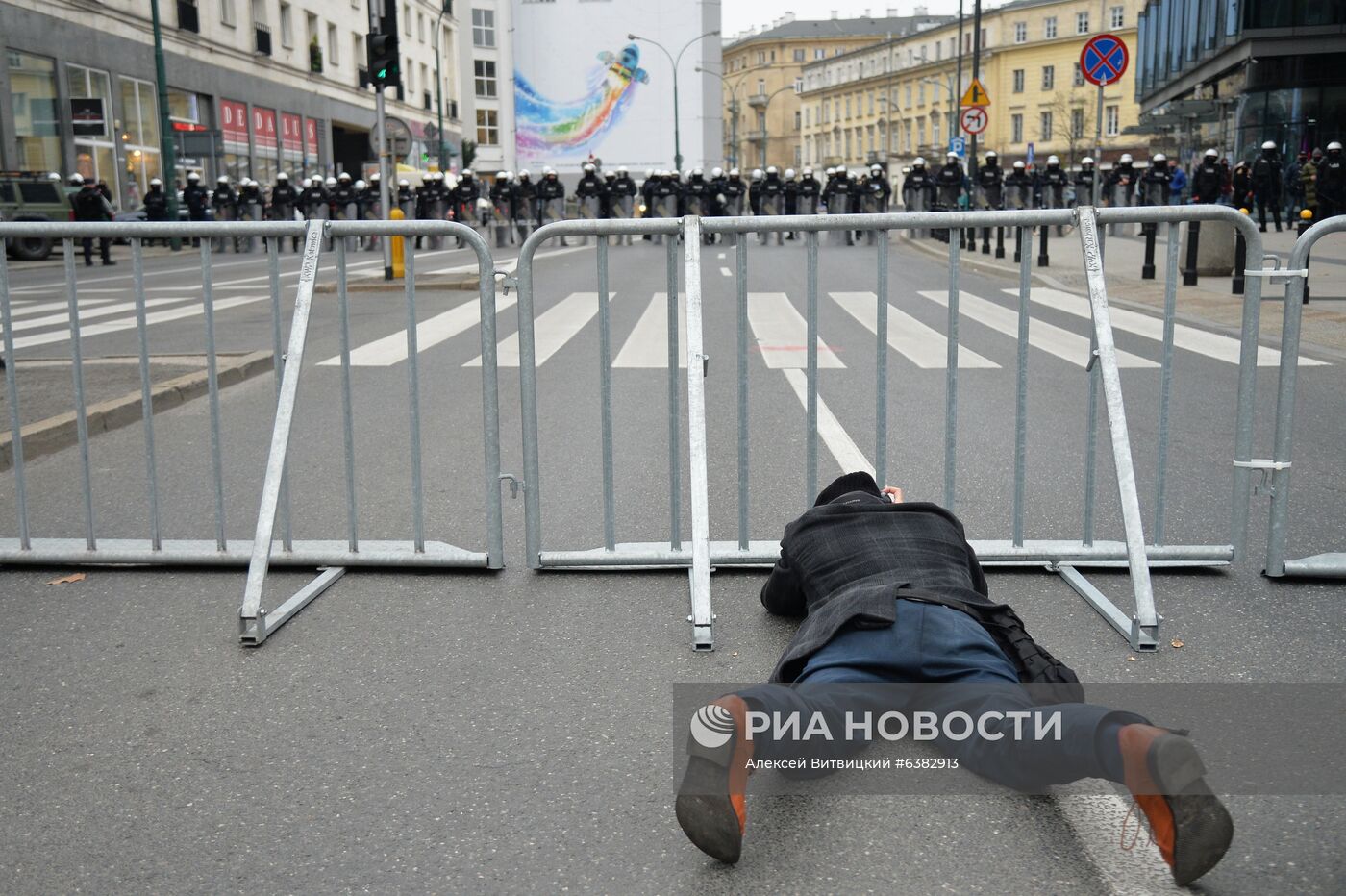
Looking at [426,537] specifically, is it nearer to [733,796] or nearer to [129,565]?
[129,565]

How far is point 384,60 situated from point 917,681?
17334mm

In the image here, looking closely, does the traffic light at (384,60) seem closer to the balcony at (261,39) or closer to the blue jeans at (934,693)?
the blue jeans at (934,693)

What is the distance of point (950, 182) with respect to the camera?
35.0 m

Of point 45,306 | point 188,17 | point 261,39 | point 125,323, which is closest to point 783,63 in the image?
point 261,39

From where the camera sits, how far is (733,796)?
2658mm

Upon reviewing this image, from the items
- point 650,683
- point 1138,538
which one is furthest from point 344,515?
point 1138,538

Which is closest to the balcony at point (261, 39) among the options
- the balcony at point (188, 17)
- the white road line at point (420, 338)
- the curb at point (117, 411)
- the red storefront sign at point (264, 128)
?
the red storefront sign at point (264, 128)

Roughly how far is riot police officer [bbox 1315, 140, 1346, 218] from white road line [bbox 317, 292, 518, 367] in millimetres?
18251

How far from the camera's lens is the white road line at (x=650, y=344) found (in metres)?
11.3

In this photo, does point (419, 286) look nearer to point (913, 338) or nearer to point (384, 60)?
point (384, 60)

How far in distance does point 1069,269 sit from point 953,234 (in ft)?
55.5

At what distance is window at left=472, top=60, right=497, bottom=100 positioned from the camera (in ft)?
288

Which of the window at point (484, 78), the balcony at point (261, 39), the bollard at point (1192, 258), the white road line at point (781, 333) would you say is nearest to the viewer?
the white road line at point (781, 333)

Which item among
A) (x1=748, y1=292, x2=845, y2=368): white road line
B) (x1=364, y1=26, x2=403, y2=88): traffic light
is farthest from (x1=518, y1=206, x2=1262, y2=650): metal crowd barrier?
(x1=364, y1=26, x2=403, y2=88): traffic light
